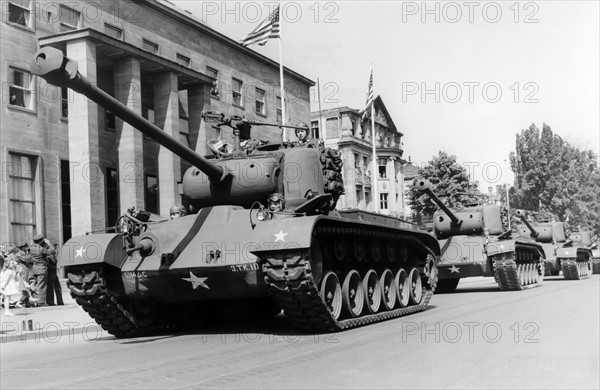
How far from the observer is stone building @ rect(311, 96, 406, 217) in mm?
59219

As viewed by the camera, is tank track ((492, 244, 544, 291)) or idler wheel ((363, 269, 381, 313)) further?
tank track ((492, 244, 544, 291))

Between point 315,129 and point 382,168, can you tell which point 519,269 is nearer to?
point 315,129

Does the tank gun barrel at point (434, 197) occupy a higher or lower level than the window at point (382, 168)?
lower

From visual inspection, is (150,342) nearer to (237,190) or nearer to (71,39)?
(237,190)

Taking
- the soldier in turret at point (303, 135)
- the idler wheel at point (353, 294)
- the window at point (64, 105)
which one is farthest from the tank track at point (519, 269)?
the window at point (64, 105)

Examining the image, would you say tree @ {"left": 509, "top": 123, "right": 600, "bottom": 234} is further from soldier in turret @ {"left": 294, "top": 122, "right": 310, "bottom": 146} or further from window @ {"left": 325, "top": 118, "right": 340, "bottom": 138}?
soldier in turret @ {"left": 294, "top": 122, "right": 310, "bottom": 146}

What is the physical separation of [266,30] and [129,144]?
6691 millimetres

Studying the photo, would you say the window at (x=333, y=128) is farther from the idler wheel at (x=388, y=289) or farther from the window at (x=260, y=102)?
the idler wheel at (x=388, y=289)

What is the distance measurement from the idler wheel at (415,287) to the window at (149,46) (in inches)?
720

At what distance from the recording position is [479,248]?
21.6 m

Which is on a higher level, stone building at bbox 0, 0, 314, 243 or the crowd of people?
stone building at bbox 0, 0, 314, 243

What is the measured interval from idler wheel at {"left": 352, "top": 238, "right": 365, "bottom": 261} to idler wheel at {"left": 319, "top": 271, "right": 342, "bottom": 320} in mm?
1128

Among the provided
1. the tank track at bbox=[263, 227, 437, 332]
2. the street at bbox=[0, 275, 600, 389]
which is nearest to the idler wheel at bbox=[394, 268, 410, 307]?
the street at bbox=[0, 275, 600, 389]

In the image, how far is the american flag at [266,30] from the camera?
27.5m
